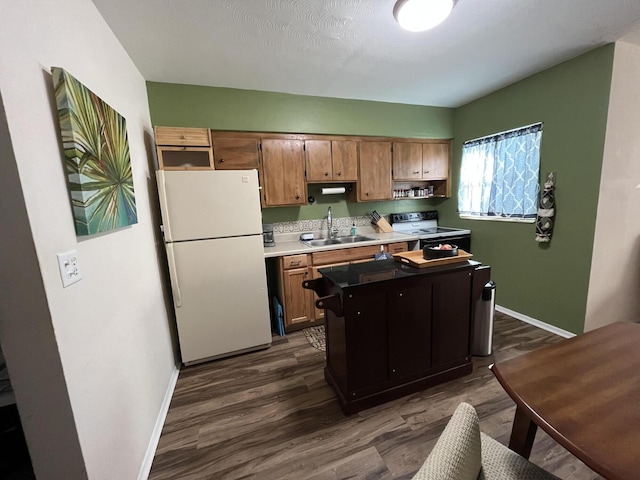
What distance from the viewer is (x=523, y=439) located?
1086 millimetres

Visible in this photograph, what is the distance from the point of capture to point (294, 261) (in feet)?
9.12

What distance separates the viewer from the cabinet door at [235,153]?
2734 mm

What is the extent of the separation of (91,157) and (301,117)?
7.46ft

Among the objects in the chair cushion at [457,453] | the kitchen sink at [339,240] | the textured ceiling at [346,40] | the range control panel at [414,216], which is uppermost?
the textured ceiling at [346,40]

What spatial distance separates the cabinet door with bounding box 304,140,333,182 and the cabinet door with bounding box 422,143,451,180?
141 centimetres

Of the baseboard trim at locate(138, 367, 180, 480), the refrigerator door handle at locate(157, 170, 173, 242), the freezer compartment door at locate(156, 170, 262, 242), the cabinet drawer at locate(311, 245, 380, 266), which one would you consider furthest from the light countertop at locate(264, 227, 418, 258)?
the baseboard trim at locate(138, 367, 180, 480)

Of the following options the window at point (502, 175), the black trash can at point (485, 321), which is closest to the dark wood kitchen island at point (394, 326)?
the black trash can at point (485, 321)

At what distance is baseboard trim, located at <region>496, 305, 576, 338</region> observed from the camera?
257cm

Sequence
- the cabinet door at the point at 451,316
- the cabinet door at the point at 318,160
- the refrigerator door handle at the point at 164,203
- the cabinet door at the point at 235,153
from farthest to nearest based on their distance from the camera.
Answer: the cabinet door at the point at 318,160
the cabinet door at the point at 235,153
the refrigerator door handle at the point at 164,203
the cabinet door at the point at 451,316

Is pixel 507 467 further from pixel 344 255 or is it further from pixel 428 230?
pixel 428 230

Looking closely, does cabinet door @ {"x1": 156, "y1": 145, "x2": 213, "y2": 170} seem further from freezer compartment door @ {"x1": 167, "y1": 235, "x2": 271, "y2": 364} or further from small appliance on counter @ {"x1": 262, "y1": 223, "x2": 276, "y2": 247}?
small appliance on counter @ {"x1": 262, "y1": 223, "x2": 276, "y2": 247}

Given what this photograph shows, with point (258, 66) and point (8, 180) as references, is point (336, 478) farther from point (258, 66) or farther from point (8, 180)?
point (258, 66)

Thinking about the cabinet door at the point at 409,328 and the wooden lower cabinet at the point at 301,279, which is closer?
the cabinet door at the point at 409,328

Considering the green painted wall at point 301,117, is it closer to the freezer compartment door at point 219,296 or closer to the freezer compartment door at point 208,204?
the freezer compartment door at point 208,204
